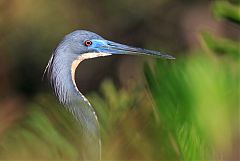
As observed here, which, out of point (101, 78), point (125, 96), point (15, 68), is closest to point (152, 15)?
point (101, 78)

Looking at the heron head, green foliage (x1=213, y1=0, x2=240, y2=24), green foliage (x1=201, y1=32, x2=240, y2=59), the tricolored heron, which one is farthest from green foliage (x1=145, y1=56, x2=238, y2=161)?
green foliage (x1=201, y1=32, x2=240, y2=59)

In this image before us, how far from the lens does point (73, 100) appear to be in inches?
123

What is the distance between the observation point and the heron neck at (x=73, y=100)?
294 centimetres

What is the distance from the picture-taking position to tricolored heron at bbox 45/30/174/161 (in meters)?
2.96

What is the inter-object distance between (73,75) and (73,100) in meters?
0.14

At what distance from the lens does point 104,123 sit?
7.80 ft

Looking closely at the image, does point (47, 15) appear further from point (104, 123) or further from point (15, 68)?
point (104, 123)

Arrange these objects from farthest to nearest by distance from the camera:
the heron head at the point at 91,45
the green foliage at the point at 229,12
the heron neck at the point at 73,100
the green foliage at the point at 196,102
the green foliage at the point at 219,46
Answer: the green foliage at the point at 219,46 < the green foliage at the point at 229,12 < the heron head at the point at 91,45 < the heron neck at the point at 73,100 < the green foliage at the point at 196,102

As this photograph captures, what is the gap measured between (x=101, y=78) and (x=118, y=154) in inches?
267

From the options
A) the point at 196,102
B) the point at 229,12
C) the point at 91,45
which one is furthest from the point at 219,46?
the point at 196,102

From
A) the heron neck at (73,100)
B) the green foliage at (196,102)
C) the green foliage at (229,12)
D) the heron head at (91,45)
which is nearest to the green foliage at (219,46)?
the green foliage at (229,12)

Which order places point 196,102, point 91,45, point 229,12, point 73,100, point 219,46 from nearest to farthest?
point 196,102 < point 73,100 < point 91,45 < point 229,12 < point 219,46

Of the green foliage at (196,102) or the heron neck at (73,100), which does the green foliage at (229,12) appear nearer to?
the heron neck at (73,100)

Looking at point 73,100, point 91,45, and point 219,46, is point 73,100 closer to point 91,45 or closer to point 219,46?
point 91,45
